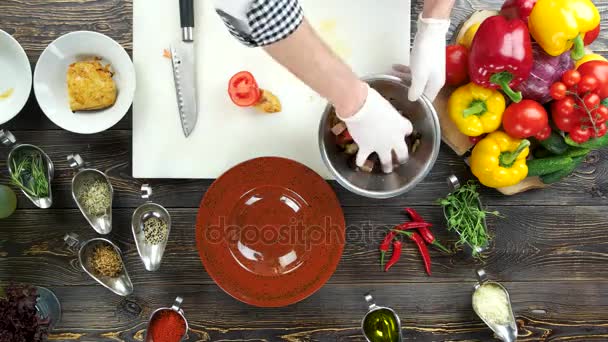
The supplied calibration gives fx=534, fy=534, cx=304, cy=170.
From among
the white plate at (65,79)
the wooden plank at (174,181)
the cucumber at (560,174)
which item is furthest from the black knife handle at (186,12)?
the cucumber at (560,174)

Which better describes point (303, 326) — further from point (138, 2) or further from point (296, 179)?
point (138, 2)

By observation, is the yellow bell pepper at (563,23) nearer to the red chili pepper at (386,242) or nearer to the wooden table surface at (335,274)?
the wooden table surface at (335,274)

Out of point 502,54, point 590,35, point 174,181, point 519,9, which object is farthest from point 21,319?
point 590,35

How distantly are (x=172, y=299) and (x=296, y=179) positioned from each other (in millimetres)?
426

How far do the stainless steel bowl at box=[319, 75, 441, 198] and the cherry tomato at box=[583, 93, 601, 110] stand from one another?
0.30 metres

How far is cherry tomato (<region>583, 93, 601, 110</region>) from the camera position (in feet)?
3.60

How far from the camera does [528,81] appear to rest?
1.16 meters

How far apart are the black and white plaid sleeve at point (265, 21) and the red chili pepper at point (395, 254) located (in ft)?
2.30

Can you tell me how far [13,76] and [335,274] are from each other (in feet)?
2.86

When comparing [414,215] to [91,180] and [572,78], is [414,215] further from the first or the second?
[91,180]

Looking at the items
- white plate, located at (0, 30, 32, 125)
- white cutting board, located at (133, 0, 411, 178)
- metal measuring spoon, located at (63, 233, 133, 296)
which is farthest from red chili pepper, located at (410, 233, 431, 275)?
white plate, located at (0, 30, 32, 125)

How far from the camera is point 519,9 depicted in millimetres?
1147

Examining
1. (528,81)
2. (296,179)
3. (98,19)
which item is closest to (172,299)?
(296,179)

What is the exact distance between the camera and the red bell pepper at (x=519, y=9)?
1137mm
